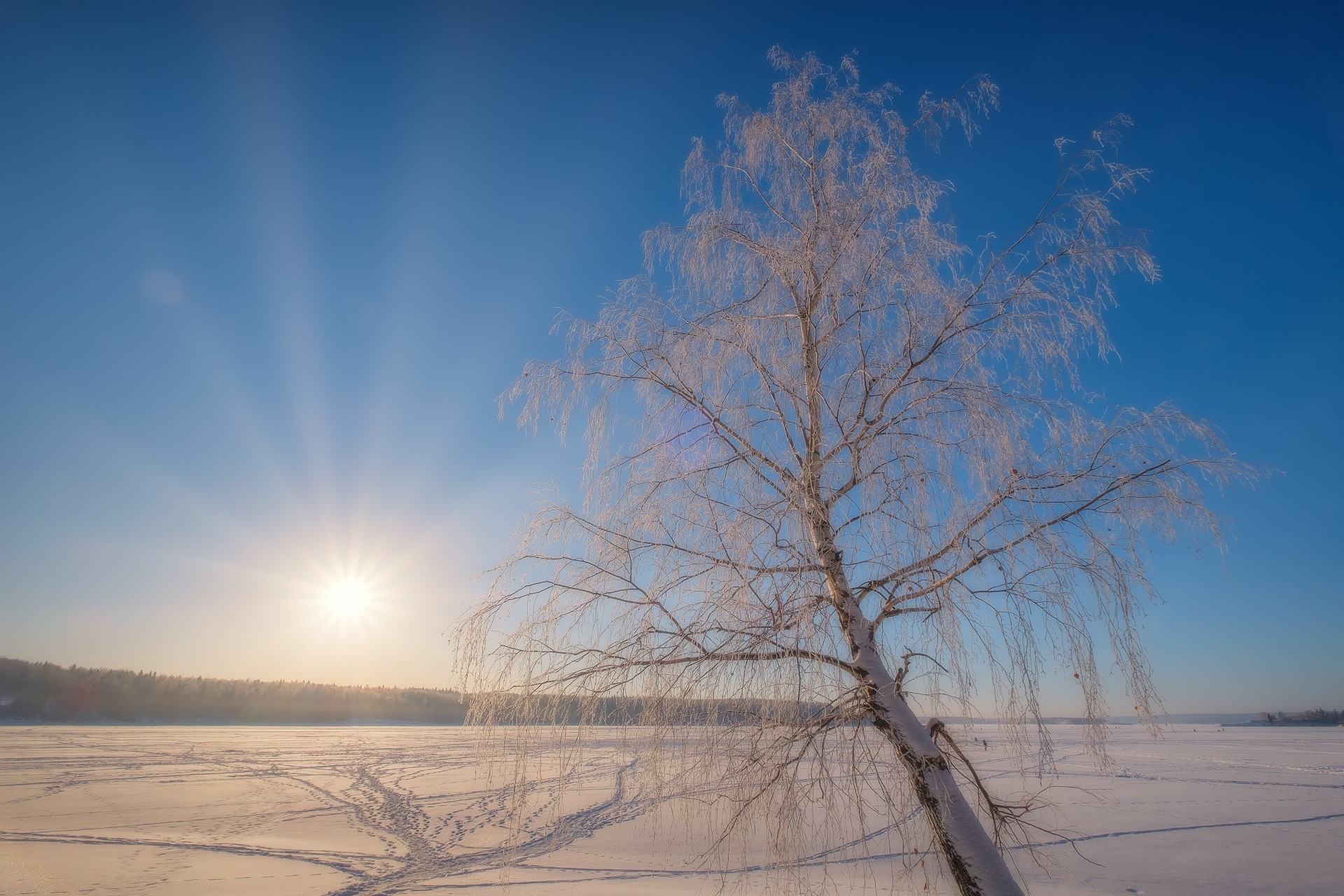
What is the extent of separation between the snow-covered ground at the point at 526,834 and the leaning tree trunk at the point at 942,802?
0.24m

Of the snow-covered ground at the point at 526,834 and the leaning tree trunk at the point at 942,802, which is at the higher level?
the leaning tree trunk at the point at 942,802

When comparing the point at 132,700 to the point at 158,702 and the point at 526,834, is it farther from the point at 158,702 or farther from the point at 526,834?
the point at 526,834

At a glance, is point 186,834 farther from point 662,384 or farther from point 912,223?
point 912,223

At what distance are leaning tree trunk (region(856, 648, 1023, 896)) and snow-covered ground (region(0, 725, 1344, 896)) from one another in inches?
9.4

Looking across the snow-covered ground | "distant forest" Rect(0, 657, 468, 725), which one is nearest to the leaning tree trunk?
the snow-covered ground

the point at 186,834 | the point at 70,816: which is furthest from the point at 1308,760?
the point at 70,816

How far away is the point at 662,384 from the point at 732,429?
0.48 metres

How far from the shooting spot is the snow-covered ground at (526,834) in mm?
6566

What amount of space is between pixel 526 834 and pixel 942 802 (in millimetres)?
8444

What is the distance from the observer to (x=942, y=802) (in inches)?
112

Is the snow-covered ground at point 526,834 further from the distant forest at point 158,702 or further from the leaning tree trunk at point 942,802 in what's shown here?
the distant forest at point 158,702

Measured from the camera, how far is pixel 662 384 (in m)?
3.48

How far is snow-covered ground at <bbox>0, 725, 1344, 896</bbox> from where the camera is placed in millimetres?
6566

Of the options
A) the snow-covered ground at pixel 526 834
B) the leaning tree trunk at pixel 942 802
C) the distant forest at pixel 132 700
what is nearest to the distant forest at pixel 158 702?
the distant forest at pixel 132 700
